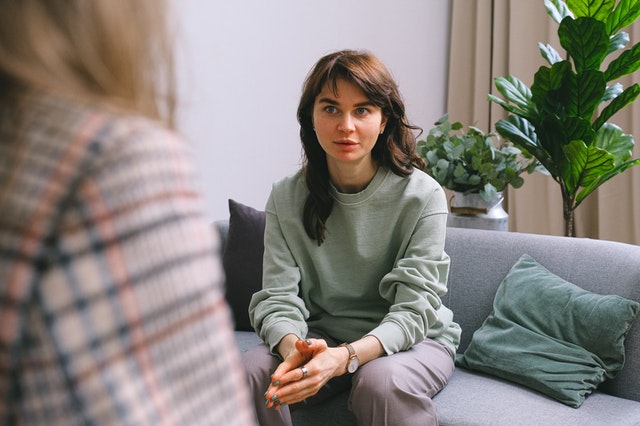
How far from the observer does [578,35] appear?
2.43m

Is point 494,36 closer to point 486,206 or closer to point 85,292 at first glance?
point 486,206

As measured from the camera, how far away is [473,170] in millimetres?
2562

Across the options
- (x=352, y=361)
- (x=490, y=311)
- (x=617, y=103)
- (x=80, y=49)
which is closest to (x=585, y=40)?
(x=617, y=103)

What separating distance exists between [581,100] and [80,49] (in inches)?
89.1

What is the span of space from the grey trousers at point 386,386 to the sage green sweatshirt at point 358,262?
0.18 feet

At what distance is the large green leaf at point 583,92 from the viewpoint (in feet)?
7.92

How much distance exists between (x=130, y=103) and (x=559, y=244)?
1.89m

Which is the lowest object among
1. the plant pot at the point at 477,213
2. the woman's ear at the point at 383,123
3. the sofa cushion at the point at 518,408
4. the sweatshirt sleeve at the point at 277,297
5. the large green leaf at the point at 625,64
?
the sofa cushion at the point at 518,408

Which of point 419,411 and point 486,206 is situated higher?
point 486,206

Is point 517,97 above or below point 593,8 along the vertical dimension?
below

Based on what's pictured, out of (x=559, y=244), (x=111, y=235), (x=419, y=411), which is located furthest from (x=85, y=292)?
(x=559, y=244)

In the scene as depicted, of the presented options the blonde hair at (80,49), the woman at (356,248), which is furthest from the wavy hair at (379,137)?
the blonde hair at (80,49)

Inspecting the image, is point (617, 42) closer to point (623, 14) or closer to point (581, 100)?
point (623, 14)

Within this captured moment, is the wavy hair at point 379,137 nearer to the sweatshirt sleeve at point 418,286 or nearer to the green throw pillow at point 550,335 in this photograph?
the sweatshirt sleeve at point 418,286
